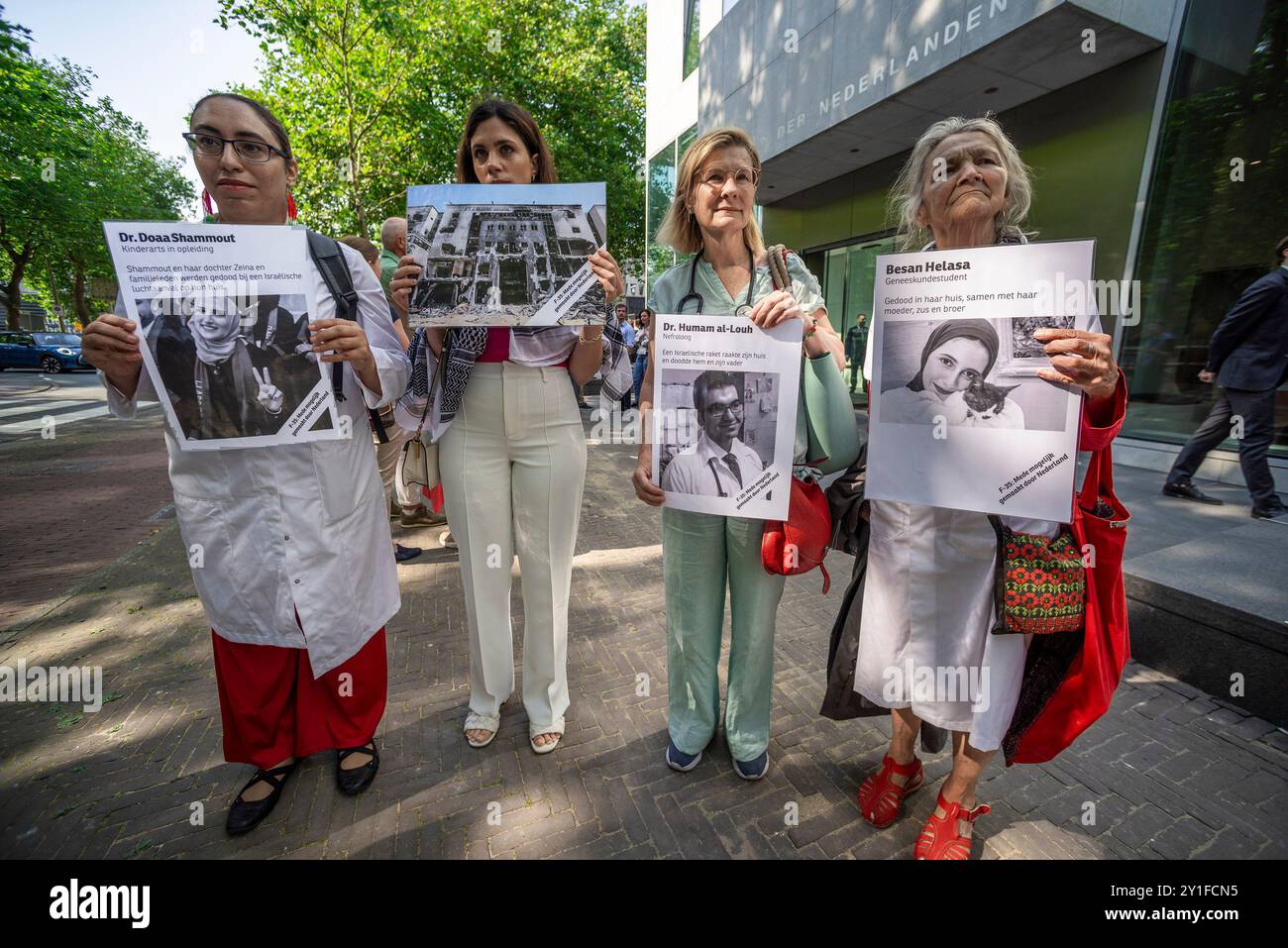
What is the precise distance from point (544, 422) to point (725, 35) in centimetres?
1356

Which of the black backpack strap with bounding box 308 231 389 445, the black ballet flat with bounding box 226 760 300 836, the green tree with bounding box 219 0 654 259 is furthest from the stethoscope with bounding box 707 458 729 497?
the green tree with bounding box 219 0 654 259

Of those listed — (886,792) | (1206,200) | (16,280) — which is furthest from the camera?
(16,280)

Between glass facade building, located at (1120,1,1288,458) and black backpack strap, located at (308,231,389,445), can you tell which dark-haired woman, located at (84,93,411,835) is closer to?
black backpack strap, located at (308,231,389,445)

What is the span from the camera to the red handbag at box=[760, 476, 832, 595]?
1.97 m

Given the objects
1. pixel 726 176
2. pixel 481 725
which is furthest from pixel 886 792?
pixel 726 176

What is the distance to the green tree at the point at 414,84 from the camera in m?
11.2

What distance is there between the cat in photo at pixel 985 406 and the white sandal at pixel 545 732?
218 cm

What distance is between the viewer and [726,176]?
198 centimetres

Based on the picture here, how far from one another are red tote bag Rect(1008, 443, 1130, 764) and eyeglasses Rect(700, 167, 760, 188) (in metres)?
1.41

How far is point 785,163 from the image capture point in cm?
1095

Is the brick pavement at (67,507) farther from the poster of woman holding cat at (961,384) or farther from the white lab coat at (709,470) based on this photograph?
→ the poster of woman holding cat at (961,384)

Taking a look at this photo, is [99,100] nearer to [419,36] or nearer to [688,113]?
[419,36]

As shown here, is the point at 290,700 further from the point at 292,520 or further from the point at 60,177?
the point at 60,177

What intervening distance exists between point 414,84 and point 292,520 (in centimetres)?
1605
